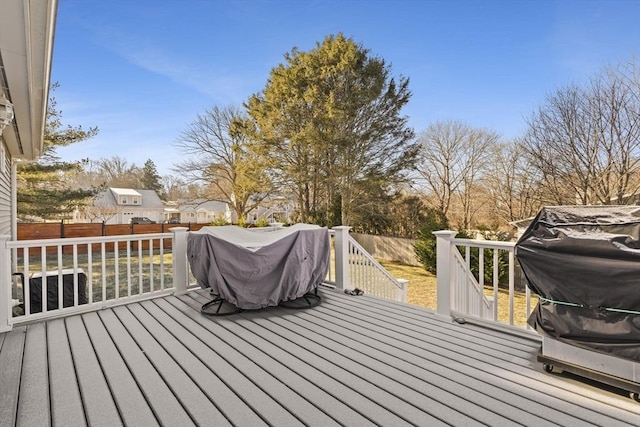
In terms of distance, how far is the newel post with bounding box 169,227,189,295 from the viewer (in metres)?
4.09

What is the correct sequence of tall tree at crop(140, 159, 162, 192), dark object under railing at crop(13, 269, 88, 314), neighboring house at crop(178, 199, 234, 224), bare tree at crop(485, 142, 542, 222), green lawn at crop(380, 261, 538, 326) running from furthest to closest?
tall tree at crop(140, 159, 162, 192) → neighboring house at crop(178, 199, 234, 224) → bare tree at crop(485, 142, 542, 222) → green lawn at crop(380, 261, 538, 326) → dark object under railing at crop(13, 269, 88, 314)

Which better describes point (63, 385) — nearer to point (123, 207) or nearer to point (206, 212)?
point (123, 207)

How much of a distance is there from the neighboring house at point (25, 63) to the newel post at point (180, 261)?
6.40ft

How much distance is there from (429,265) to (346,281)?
22.7 feet

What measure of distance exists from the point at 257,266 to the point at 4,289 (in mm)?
2159

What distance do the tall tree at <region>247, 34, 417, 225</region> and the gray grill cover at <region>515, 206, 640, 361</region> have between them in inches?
428

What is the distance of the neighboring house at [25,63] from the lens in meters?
1.87

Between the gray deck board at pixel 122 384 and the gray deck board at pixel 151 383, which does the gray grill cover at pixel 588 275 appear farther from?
the gray deck board at pixel 122 384

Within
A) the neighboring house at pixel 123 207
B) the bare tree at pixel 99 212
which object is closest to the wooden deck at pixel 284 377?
the bare tree at pixel 99 212

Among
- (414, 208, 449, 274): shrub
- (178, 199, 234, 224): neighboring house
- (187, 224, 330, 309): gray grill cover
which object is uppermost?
(178, 199, 234, 224): neighboring house

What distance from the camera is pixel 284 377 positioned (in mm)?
2020

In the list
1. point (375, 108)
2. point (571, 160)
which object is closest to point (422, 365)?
point (571, 160)

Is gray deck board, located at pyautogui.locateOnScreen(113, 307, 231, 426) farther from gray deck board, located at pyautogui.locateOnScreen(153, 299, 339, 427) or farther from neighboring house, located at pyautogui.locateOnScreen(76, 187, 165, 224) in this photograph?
neighboring house, located at pyautogui.locateOnScreen(76, 187, 165, 224)

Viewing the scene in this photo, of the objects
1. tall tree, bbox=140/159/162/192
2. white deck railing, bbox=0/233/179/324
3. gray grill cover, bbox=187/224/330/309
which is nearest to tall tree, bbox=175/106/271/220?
white deck railing, bbox=0/233/179/324
